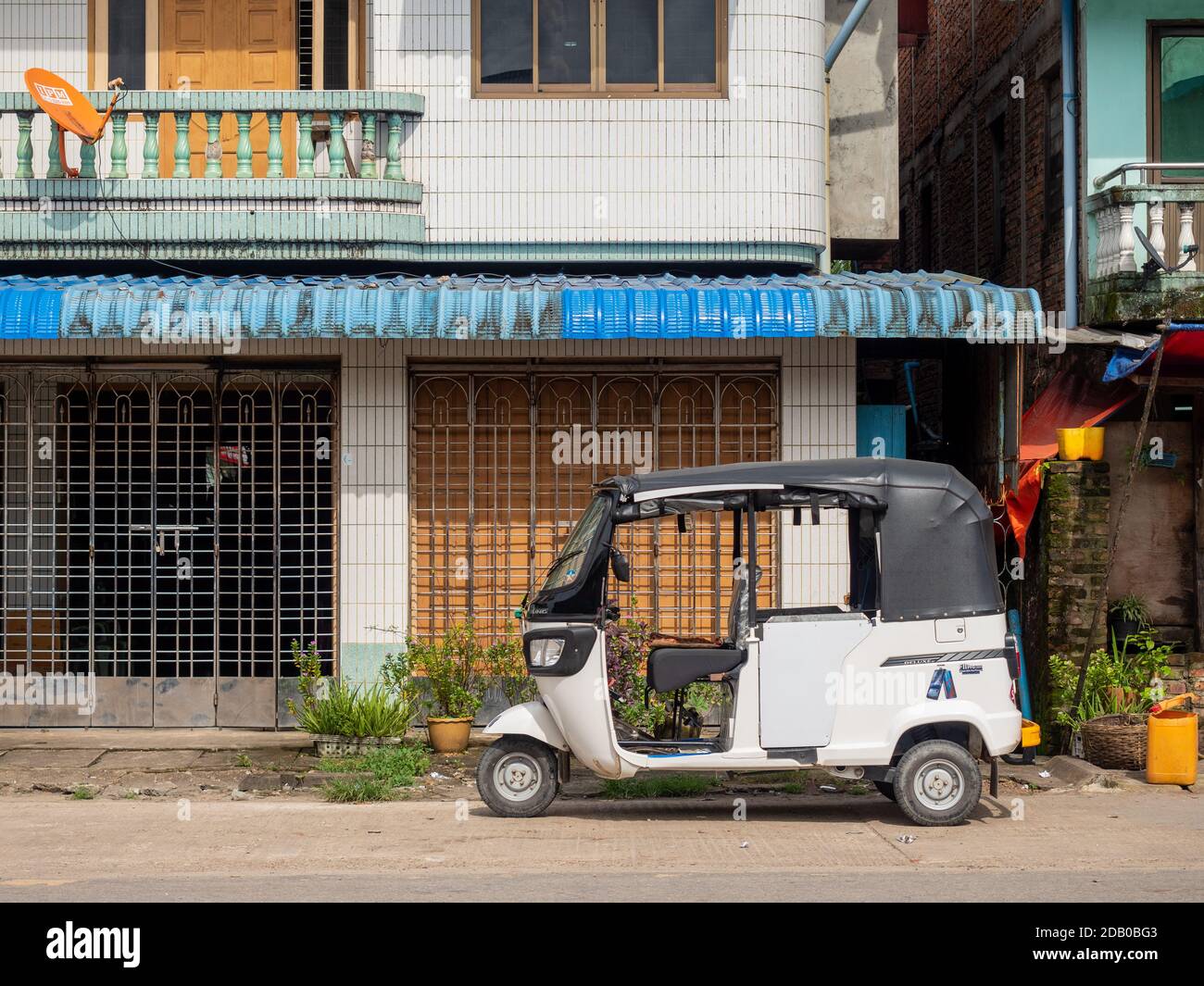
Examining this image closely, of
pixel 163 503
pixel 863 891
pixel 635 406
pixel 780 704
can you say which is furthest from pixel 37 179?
pixel 863 891

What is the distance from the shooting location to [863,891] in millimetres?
7527

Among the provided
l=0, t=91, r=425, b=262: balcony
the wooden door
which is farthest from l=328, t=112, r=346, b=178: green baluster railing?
the wooden door

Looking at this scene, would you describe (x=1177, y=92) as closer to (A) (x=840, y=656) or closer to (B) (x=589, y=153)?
(B) (x=589, y=153)

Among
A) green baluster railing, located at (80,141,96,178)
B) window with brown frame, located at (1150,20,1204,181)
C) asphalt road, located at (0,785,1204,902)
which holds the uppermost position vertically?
window with brown frame, located at (1150,20,1204,181)

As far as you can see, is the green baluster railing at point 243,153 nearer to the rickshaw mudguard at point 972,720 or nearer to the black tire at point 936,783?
the rickshaw mudguard at point 972,720

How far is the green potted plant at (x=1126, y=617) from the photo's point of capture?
12.7 m

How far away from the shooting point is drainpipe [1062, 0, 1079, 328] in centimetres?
1374

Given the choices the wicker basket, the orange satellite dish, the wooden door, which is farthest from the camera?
the wooden door

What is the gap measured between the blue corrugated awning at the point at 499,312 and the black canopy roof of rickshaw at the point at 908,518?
233cm

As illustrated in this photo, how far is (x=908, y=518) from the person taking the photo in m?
9.37

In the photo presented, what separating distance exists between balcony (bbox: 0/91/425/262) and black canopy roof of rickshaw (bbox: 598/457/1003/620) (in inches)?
164

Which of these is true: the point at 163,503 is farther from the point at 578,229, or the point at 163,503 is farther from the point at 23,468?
the point at 578,229

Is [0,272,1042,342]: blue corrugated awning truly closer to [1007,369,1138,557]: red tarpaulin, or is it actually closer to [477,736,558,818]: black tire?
[1007,369,1138,557]: red tarpaulin

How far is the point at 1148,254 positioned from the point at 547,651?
662 centimetres
